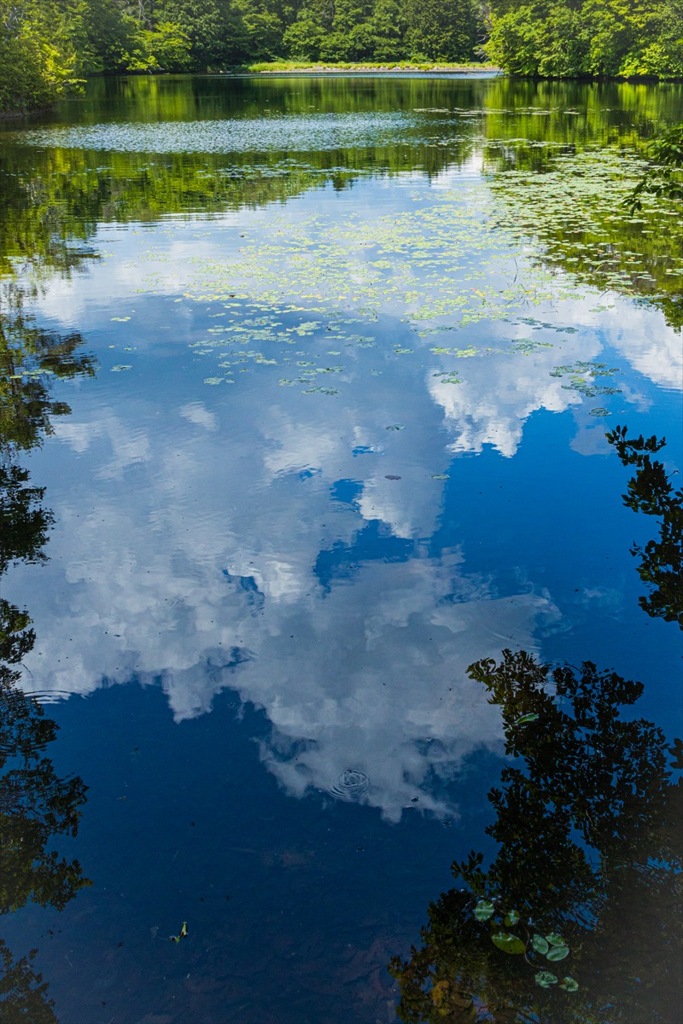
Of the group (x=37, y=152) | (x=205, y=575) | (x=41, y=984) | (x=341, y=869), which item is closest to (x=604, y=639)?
(x=341, y=869)

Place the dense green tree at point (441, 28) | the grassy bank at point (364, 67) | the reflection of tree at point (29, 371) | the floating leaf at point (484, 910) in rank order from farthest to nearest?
the dense green tree at point (441, 28), the grassy bank at point (364, 67), the reflection of tree at point (29, 371), the floating leaf at point (484, 910)

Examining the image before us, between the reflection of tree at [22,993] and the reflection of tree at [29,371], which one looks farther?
the reflection of tree at [29,371]

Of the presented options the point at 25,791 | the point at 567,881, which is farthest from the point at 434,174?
the point at 567,881

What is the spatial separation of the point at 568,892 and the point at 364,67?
7582 cm

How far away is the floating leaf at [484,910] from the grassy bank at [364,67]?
237ft

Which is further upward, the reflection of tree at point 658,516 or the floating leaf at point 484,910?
the reflection of tree at point 658,516

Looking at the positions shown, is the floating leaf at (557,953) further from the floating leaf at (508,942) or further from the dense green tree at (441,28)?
the dense green tree at (441,28)

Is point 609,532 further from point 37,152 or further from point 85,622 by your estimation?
point 37,152

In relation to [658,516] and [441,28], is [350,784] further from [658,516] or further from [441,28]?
[441,28]

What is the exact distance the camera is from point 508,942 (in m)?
2.73

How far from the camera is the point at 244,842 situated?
313cm

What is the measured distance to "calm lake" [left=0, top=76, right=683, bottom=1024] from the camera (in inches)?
109

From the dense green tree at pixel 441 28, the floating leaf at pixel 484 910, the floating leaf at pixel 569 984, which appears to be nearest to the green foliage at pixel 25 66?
the dense green tree at pixel 441 28

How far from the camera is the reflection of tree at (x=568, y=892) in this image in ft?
8.42
